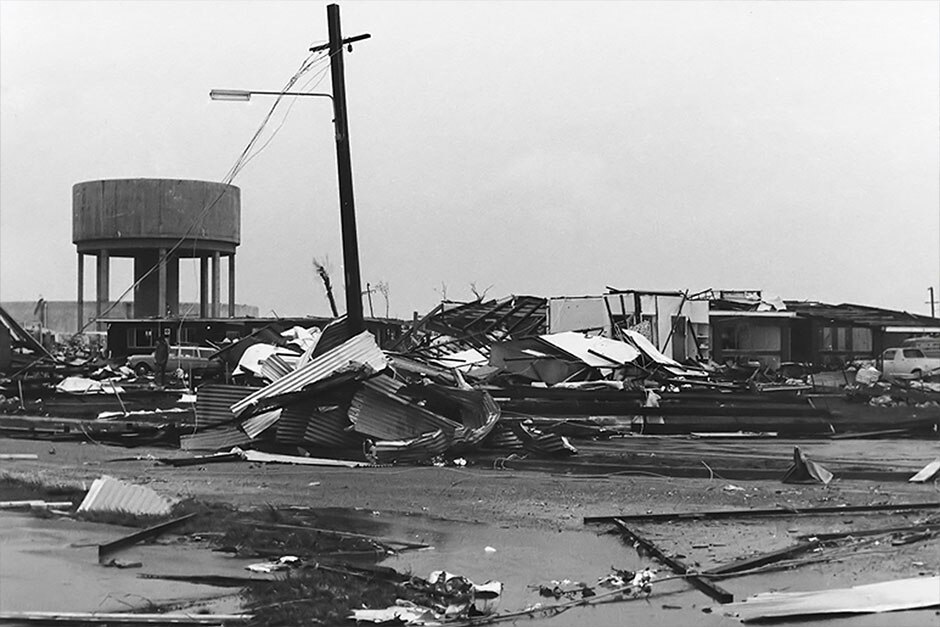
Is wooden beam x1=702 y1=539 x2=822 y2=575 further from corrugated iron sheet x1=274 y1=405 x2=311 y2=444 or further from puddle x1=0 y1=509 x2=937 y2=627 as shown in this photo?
corrugated iron sheet x1=274 y1=405 x2=311 y2=444

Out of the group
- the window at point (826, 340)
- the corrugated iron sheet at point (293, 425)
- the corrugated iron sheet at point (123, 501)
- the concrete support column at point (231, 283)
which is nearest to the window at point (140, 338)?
the concrete support column at point (231, 283)

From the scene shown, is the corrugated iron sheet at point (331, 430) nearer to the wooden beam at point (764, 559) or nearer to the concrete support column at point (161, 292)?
the wooden beam at point (764, 559)

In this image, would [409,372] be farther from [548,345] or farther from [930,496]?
[548,345]

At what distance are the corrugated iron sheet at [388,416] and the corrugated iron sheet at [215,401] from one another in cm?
232

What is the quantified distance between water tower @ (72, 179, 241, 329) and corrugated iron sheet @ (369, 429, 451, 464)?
4083cm

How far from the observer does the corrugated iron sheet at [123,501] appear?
1172cm

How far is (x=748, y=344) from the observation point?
52.6 meters

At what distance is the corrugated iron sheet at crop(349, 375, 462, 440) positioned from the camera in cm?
1828

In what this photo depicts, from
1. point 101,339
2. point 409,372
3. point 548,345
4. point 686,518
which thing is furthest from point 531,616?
point 101,339

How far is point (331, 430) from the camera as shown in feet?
60.5

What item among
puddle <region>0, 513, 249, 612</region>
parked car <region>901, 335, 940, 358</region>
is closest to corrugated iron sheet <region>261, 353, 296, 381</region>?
puddle <region>0, 513, 249, 612</region>

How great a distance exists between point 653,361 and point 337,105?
1374 cm

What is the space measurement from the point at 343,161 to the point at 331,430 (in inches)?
197

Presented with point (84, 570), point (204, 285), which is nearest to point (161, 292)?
point (204, 285)
